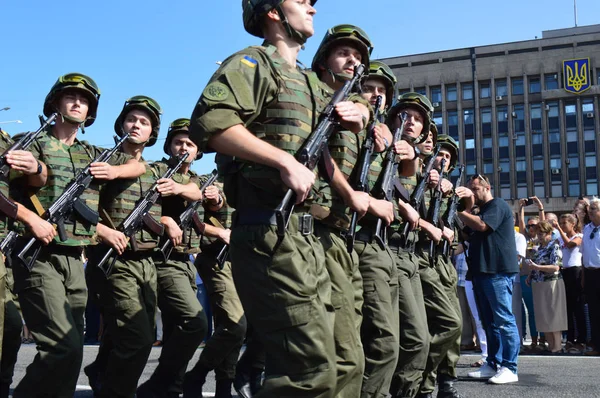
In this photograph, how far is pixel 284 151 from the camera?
11.4 ft

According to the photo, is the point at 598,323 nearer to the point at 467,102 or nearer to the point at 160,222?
the point at 160,222

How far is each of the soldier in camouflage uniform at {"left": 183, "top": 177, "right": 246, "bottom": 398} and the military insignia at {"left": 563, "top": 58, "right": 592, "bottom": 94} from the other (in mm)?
64029

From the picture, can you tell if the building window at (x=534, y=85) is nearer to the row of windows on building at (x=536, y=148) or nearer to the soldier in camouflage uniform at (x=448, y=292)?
the row of windows on building at (x=536, y=148)

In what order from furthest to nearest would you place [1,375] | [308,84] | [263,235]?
[1,375] < [308,84] < [263,235]

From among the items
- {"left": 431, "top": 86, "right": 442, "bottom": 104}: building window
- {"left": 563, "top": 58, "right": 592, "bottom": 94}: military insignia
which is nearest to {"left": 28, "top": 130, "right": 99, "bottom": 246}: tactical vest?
{"left": 563, "top": 58, "right": 592, "bottom": 94}: military insignia

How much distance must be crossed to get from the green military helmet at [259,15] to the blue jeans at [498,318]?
5.02 metres

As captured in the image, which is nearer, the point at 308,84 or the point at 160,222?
the point at 308,84

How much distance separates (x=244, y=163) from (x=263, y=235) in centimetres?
39

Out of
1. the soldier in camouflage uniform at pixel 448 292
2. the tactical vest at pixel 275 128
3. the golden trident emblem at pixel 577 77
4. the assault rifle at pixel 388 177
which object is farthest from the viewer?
the golden trident emblem at pixel 577 77

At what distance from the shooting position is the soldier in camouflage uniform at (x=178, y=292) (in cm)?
625

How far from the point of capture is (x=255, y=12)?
391cm

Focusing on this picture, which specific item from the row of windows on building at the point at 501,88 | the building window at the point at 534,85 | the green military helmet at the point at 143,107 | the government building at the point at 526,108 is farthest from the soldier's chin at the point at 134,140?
the building window at the point at 534,85

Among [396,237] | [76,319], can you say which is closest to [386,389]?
[396,237]

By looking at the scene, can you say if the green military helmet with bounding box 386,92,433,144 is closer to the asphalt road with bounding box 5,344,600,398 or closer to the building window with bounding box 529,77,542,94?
the asphalt road with bounding box 5,344,600,398
